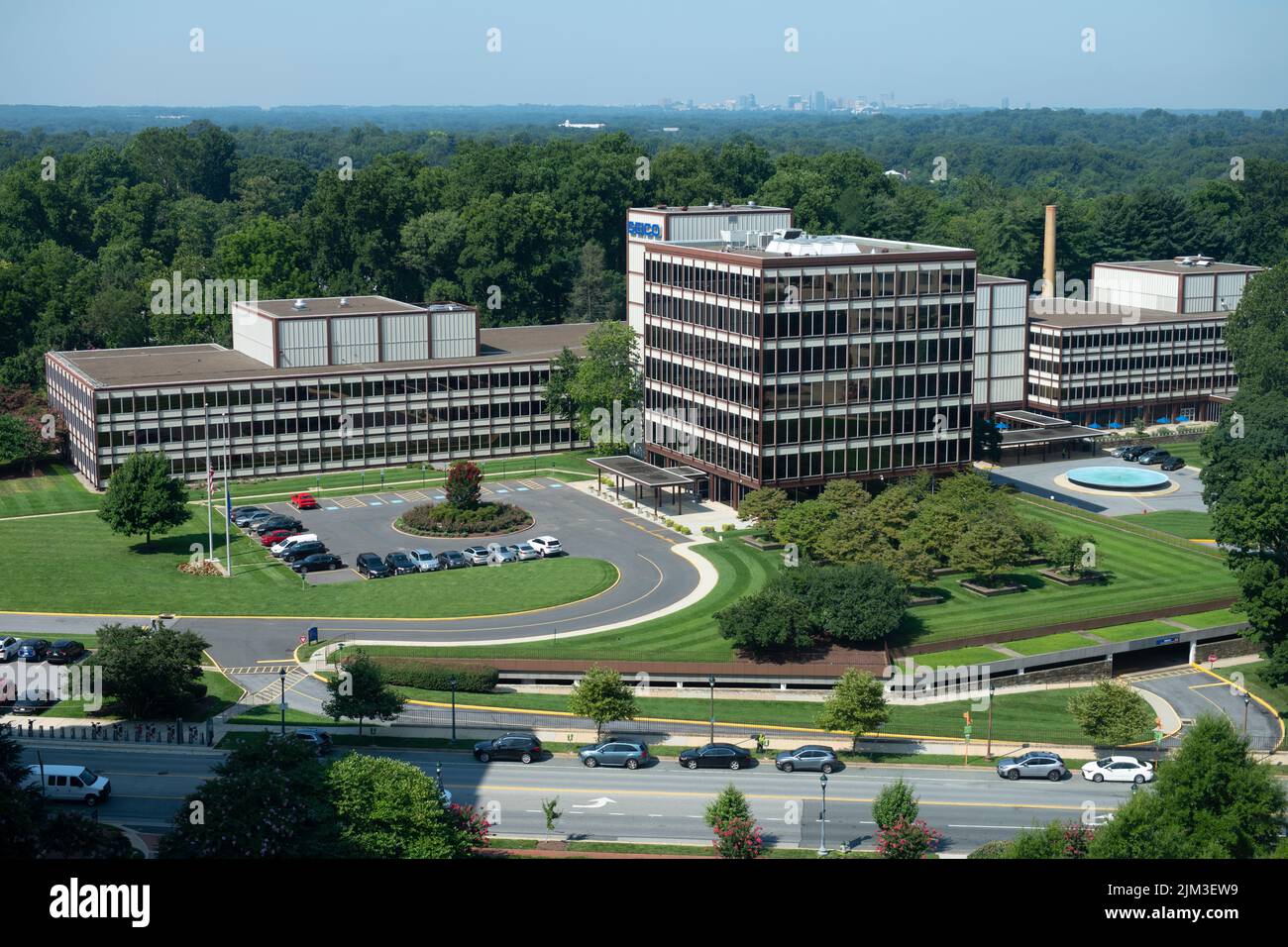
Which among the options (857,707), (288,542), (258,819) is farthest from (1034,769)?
(288,542)

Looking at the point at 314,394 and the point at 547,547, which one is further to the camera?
the point at 314,394

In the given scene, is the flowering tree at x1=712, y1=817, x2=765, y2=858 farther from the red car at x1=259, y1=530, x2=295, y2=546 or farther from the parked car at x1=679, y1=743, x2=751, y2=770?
the red car at x1=259, y1=530, x2=295, y2=546

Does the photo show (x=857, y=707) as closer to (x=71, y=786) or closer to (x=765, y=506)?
(x=765, y=506)

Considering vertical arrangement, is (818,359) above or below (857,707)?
above

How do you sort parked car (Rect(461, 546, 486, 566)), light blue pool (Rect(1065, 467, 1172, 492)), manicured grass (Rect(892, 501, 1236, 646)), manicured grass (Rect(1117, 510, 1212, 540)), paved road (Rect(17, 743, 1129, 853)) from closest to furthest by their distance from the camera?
paved road (Rect(17, 743, 1129, 853)) < manicured grass (Rect(892, 501, 1236, 646)) < parked car (Rect(461, 546, 486, 566)) < manicured grass (Rect(1117, 510, 1212, 540)) < light blue pool (Rect(1065, 467, 1172, 492))

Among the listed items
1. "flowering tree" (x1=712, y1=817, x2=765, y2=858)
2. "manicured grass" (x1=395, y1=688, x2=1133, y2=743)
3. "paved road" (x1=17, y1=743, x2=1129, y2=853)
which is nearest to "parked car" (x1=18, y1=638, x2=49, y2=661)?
"paved road" (x1=17, y1=743, x2=1129, y2=853)
